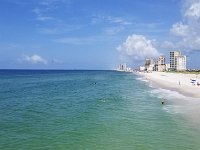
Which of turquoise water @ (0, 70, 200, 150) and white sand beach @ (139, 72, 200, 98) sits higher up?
white sand beach @ (139, 72, 200, 98)

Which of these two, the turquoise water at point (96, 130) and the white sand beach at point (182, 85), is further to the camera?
the white sand beach at point (182, 85)

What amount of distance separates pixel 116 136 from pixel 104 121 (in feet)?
26.6

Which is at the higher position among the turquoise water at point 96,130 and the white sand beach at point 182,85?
the white sand beach at point 182,85

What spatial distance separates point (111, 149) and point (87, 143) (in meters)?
2.71

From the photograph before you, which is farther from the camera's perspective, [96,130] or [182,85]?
[182,85]

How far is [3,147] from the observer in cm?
2592

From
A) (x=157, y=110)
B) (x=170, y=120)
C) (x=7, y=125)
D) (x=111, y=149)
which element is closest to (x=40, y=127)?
(x=7, y=125)

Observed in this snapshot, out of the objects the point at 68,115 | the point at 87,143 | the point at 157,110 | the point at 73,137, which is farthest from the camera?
the point at 157,110

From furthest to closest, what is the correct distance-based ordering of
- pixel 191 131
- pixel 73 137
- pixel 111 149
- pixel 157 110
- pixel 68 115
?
pixel 157 110 < pixel 68 115 < pixel 191 131 < pixel 73 137 < pixel 111 149

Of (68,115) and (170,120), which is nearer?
(170,120)

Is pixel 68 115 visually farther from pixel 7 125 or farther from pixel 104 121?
pixel 7 125

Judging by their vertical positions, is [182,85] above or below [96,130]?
above

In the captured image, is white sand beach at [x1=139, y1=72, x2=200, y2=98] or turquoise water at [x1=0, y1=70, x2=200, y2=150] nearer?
turquoise water at [x1=0, y1=70, x2=200, y2=150]

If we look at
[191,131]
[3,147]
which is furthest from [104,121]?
[3,147]
